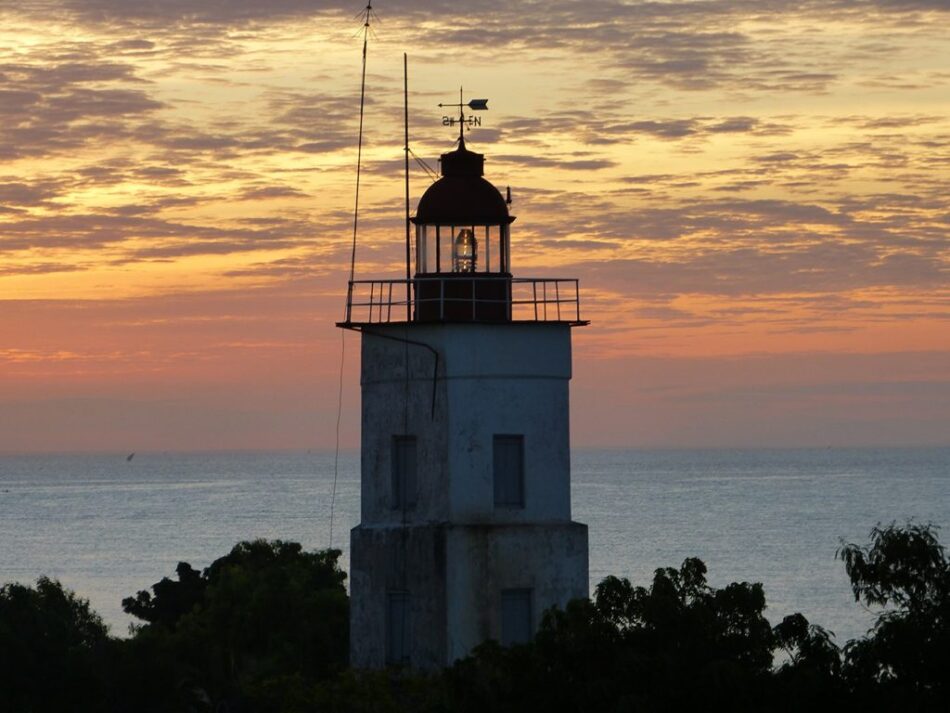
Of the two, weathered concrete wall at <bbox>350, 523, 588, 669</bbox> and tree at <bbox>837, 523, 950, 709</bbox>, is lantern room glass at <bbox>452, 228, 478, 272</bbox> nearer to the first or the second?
weathered concrete wall at <bbox>350, 523, 588, 669</bbox>

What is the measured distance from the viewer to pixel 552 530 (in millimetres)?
31141

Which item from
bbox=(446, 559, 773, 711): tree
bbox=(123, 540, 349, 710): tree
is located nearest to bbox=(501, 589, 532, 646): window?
bbox=(446, 559, 773, 711): tree

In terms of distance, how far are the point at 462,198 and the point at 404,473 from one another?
493 cm

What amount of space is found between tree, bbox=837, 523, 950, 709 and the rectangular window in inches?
388

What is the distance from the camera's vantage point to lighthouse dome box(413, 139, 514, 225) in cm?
3206

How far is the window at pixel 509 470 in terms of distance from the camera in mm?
31031

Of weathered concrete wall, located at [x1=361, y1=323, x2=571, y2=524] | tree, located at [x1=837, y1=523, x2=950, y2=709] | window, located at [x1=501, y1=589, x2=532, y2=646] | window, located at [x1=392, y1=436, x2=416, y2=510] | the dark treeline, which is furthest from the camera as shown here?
window, located at [x1=392, y1=436, x2=416, y2=510]

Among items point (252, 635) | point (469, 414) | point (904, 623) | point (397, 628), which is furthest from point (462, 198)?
point (252, 635)

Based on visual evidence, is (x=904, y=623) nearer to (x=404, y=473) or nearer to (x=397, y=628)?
(x=397, y=628)

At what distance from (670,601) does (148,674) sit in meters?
29.3

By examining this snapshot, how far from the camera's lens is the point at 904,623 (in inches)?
857

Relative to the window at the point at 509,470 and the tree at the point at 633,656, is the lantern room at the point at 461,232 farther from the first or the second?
the tree at the point at 633,656

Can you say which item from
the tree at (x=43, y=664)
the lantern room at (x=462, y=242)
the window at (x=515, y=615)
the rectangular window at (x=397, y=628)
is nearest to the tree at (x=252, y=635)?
the tree at (x=43, y=664)

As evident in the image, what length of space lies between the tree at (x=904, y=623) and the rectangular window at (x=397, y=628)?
32.4ft
